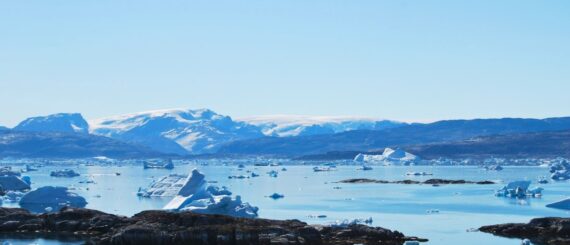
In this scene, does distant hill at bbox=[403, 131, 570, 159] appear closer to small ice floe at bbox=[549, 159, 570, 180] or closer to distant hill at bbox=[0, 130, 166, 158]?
distant hill at bbox=[0, 130, 166, 158]

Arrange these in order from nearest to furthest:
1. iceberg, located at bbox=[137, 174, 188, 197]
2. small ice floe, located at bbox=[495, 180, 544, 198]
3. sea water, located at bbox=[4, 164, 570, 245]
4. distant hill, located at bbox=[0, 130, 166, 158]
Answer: sea water, located at bbox=[4, 164, 570, 245] → small ice floe, located at bbox=[495, 180, 544, 198] → iceberg, located at bbox=[137, 174, 188, 197] → distant hill, located at bbox=[0, 130, 166, 158]

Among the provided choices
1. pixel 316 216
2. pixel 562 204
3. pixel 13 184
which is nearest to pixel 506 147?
pixel 13 184

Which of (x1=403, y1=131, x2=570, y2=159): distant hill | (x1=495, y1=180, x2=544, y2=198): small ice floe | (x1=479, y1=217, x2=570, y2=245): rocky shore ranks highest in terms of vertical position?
(x1=403, y1=131, x2=570, y2=159): distant hill

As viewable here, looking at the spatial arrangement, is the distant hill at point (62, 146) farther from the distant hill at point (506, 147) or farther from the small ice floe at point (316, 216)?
the small ice floe at point (316, 216)

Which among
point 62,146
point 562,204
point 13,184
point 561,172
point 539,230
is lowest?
point 539,230

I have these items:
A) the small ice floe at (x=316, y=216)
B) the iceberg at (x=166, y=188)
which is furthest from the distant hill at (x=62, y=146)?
the small ice floe at (x=316, y=216)

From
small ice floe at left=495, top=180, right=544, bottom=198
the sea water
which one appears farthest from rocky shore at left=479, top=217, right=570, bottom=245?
small ice floe at left=495, top=180, right=544, bottom=198

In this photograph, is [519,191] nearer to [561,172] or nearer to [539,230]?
[539,230]
